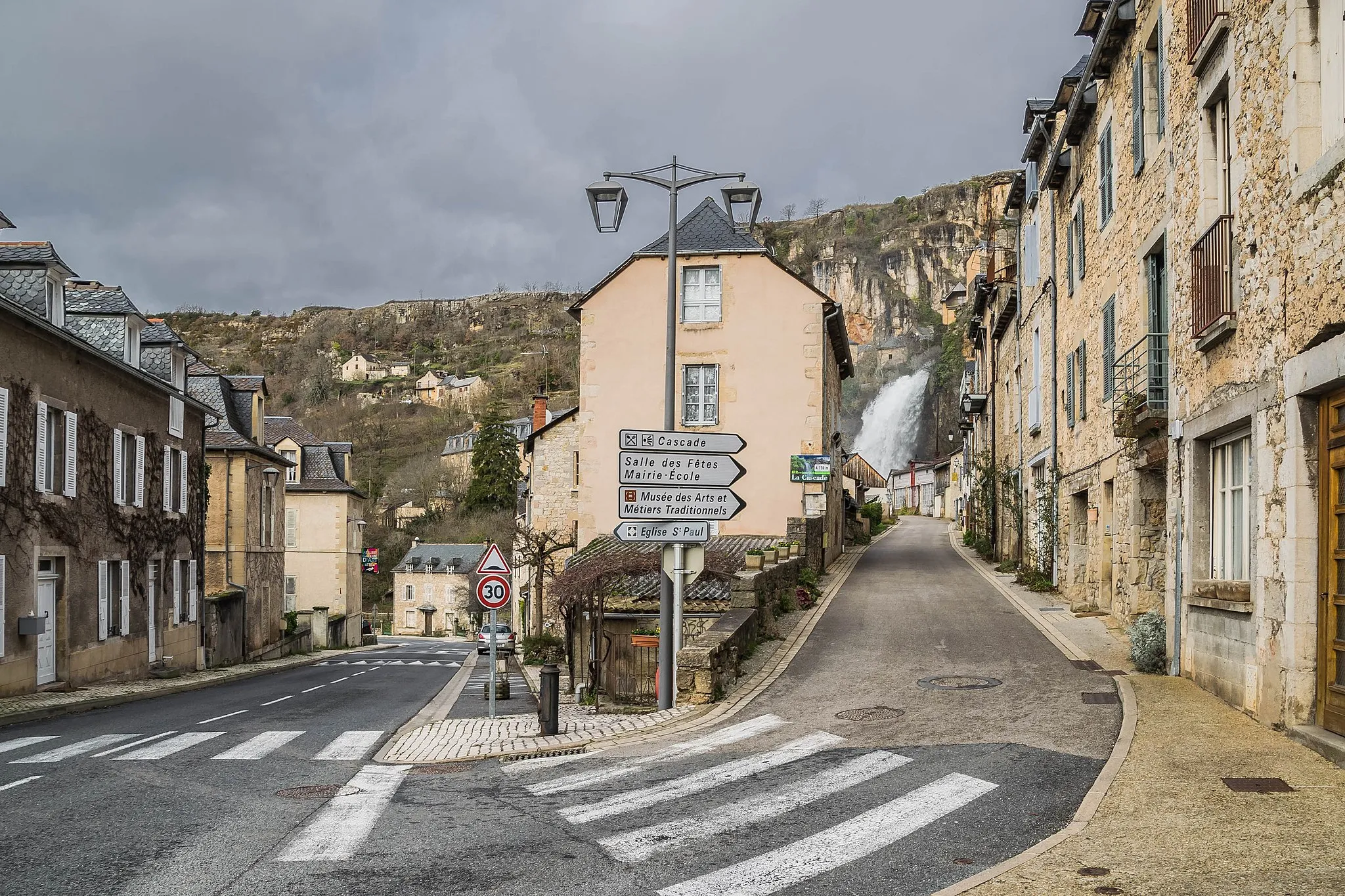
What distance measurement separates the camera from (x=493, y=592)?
52.7 feet

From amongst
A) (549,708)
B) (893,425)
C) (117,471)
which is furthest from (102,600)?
(893,425)

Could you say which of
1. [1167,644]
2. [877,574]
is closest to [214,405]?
[877,574]

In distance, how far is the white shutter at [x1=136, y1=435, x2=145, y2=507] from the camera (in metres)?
24.9

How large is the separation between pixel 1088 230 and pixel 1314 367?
1177 centimetres

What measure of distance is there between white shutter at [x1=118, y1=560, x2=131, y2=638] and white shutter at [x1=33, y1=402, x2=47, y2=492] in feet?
14.1

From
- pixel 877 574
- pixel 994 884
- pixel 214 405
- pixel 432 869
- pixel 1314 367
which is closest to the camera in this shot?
pixel 994 884

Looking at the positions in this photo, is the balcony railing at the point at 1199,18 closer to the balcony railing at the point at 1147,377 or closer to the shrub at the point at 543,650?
the balcony railing at the point at 1147,377

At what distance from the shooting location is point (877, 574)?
27062mm

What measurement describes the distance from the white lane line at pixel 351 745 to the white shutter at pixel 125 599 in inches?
500

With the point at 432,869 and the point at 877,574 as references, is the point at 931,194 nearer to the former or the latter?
the point at 877,574

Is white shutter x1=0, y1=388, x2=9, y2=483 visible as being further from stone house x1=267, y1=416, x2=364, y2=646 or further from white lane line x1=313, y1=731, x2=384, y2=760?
stone house x1=267, y1=416, x2=364, y2=646

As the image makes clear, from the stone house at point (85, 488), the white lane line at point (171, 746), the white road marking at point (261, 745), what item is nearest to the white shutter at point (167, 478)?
the stone house at point (85, 488)

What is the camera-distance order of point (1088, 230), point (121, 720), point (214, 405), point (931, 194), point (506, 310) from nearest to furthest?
point (121, 720) < point (1088, 230) < point (214, 405) < point (931, 194) < point (506, 310)

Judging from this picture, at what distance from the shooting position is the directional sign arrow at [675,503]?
524 inches
